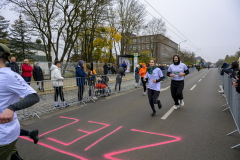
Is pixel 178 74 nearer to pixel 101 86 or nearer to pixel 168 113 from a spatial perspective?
pixel 168 113

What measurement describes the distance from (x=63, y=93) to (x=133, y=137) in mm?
4324

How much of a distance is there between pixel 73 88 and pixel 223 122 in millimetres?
6036

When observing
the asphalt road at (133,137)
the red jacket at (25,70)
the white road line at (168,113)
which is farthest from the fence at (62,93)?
the white road line at (168,113)

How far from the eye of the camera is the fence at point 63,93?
5828 mm

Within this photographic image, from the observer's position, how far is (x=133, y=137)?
12.5 ft

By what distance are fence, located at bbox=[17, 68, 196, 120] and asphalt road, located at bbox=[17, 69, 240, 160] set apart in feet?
2.75

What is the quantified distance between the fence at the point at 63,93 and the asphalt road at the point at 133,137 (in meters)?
0.84

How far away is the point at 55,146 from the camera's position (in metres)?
3.45

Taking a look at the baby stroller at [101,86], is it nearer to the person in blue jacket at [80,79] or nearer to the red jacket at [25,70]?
the person in blue jacket at [80,79]

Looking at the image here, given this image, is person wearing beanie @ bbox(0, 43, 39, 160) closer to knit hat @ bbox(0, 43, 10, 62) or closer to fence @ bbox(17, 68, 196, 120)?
knit hat @ bbox(0, 43, 10, 62)

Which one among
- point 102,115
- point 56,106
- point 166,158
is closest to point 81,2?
point 56,106

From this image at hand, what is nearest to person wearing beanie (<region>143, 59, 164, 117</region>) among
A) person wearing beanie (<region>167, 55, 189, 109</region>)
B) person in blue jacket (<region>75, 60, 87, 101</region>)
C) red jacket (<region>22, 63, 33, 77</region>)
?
person wearing beanie (<region>167, 55, 189, 109</region>)

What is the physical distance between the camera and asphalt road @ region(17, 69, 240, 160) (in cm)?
306

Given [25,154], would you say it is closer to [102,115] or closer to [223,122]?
[102,115]
